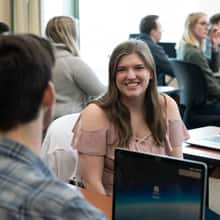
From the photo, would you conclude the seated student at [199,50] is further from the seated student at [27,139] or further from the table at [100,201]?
the seated student at [27,139]

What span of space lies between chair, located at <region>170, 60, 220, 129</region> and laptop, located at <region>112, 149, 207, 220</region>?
2.92m

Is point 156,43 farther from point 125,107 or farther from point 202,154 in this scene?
point 125,107

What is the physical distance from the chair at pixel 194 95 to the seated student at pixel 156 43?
84 centimetres

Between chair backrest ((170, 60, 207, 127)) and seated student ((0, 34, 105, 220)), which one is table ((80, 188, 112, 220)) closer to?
seated student ((0, 34, 105, 220))

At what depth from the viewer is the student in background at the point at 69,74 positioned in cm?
352

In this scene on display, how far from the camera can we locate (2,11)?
5156 millimetres

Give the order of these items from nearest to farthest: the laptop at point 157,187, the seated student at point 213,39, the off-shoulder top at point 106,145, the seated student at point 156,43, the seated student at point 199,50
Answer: the laptop at point 157,187
the off-shoulder top at point 106,145
the seated student at point 199,50
the seated student at point 213,39
the seated student at point 156,43

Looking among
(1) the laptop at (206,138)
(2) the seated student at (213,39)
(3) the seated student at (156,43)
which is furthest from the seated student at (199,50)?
(1) the laptop at (206,138)

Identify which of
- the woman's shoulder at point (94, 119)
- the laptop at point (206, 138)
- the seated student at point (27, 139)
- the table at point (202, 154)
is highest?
the seated student at point (27, 139)

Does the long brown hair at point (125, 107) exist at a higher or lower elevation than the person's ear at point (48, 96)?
lower

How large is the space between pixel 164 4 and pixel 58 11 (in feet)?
5.96

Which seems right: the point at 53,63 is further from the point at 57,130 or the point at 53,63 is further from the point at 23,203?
the point at 57,130

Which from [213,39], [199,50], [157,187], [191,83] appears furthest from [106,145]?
[213,39]

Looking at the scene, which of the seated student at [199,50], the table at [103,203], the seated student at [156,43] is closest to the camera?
the table at [103,203]
